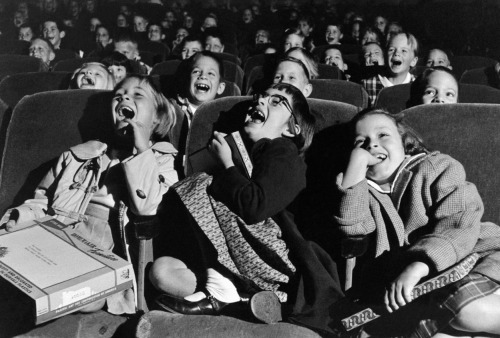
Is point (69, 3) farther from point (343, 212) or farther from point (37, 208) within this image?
point (343, 212)

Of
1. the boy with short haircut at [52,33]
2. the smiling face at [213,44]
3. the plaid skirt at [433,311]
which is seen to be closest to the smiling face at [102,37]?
the boy with short haircut at [52,33]

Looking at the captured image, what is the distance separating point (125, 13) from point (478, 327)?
5.32 metres

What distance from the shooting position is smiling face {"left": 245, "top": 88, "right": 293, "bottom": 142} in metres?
1.55

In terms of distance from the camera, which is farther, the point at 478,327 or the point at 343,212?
the point at 343,212

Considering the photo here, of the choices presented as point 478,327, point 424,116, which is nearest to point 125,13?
point 424,116

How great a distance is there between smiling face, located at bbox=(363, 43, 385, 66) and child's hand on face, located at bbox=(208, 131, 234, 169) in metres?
1.95

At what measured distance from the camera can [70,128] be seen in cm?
175

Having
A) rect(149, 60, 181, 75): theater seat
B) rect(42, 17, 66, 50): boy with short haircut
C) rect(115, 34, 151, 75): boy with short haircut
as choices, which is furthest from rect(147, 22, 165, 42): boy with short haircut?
rect(149, 60, 181, 75): theater seat

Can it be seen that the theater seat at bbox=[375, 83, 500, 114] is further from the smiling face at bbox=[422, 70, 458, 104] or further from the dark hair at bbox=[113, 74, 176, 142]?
the dark hair at bbox=[113, 74, 176, 142]

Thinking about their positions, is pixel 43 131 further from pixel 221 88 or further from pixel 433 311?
pixel 433 311

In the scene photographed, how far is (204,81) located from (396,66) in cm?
117

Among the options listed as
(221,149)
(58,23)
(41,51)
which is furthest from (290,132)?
(58,23)

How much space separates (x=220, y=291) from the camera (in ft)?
4.59

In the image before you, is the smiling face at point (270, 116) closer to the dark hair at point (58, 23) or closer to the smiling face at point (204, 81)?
the smiling face at point (204, 81)
